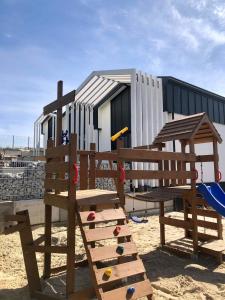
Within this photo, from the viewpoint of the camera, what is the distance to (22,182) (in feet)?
31.6

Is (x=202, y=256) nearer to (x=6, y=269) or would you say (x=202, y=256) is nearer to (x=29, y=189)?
(x=6, y=269)

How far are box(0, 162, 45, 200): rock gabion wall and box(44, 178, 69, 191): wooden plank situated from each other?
14.6 ft

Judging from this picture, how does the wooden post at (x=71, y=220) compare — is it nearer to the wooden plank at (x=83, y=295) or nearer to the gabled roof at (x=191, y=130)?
the wooden plank at (x=83, y=295)

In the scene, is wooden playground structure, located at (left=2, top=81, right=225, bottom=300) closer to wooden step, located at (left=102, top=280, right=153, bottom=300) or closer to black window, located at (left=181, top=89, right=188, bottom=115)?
wooden step, located at (left=102, top=280, right=153, bottom=300)

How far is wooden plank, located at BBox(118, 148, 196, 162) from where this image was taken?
5.75 m

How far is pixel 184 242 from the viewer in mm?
7559

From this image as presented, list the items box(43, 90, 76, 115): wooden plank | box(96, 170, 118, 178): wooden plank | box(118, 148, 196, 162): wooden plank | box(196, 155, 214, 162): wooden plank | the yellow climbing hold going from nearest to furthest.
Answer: the yellow climbing hold → box(43, 90, 76, 115): wooden plank → box(118, 148, 196, 162): wooden plank → box(96, 170, 118, 178): wooden plank → box(196, 155, 214, 162): wooden plank

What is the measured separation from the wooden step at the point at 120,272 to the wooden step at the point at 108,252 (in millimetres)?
141

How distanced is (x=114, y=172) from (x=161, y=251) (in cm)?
249

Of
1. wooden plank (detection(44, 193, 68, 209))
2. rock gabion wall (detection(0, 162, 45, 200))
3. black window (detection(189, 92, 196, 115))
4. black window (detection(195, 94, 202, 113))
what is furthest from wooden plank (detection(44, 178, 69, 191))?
black window (detection(195, 94, 202, 113))

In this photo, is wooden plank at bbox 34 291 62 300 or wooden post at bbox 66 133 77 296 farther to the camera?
wooden plank at bbox 34 291 62 300

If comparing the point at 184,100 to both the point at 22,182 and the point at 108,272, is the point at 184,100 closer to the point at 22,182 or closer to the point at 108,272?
the point at 22,182

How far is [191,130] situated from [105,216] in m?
3.47

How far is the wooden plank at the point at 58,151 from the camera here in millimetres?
4652
